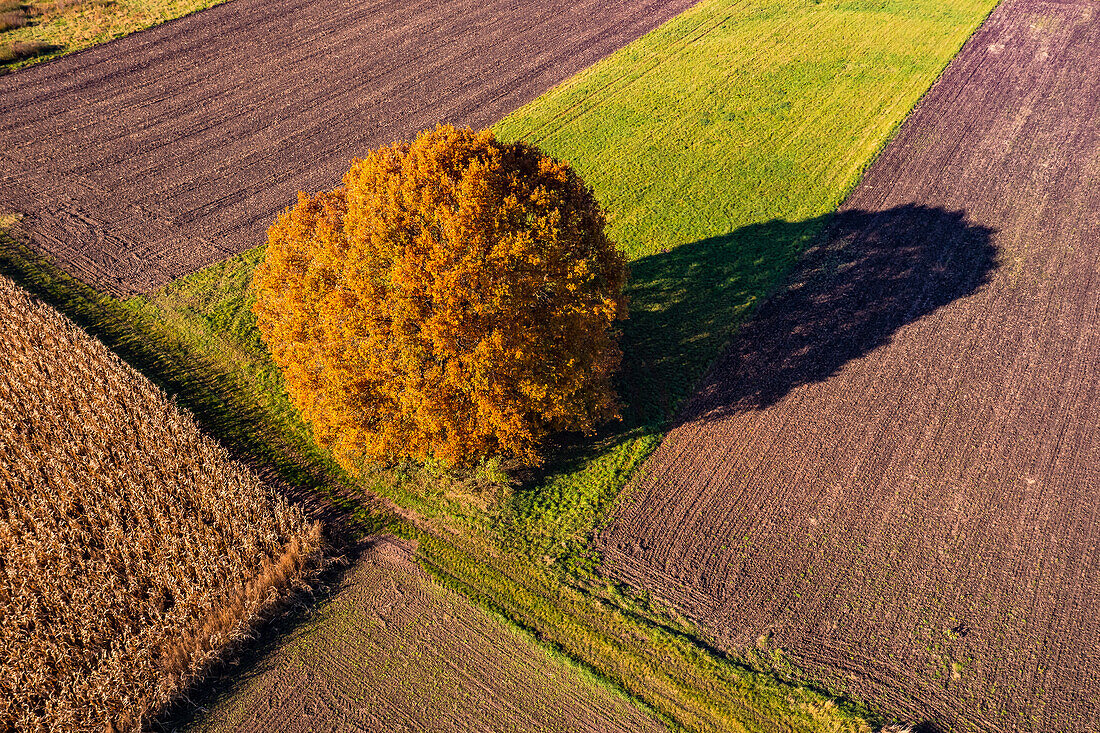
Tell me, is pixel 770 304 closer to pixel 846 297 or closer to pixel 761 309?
pixel 761 309

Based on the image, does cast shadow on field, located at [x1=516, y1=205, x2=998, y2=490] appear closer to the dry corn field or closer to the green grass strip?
the green grass strip

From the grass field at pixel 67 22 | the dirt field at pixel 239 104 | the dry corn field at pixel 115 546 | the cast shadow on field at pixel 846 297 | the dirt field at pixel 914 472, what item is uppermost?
the grass field at pixel 67 22

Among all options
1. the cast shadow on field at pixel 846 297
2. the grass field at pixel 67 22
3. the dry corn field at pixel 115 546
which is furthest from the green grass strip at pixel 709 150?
the grass field at pixel 67 22

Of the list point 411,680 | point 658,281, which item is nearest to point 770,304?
point 658,281

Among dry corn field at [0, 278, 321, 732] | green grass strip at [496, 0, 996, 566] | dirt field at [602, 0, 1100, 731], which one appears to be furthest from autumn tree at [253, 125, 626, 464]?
dirt field at [602, 0, 1100, 731]

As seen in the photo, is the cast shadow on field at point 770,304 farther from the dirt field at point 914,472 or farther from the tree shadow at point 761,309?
the dirt field at point 914,472

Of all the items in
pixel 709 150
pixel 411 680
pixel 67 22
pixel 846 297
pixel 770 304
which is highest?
pixel 67 22
